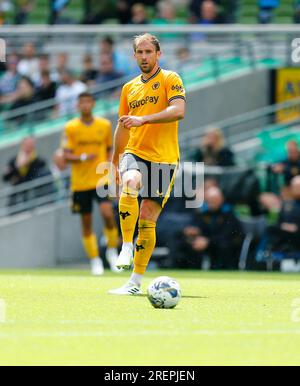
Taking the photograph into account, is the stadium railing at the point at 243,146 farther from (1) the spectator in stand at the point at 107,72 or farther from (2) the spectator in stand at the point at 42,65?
(2) the spectator in stand at the point at 42,65

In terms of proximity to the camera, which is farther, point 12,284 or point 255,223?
point 255,223

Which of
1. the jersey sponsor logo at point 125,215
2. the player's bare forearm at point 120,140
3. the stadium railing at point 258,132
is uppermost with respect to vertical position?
the stadium railing at point 258,132

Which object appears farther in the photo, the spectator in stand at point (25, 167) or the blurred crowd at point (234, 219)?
the spectator in stand at point (25, 167)

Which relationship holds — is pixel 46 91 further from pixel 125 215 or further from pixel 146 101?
pixel 125 215

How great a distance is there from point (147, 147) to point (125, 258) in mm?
1277

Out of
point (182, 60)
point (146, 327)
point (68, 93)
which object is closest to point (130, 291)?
point (146, 327)

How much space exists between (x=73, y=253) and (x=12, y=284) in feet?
20.2

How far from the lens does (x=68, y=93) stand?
21.4 m

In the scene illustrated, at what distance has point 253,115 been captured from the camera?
2083 centimetres

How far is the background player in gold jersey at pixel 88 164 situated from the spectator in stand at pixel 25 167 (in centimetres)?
256

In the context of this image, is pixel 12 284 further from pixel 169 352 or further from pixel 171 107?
pixel 169 352

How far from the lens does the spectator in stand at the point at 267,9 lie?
22406 mm

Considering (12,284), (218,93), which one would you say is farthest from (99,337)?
(218,93)

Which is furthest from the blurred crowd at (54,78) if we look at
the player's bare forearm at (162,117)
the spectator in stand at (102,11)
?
the player's bare forearm at (162,117)
